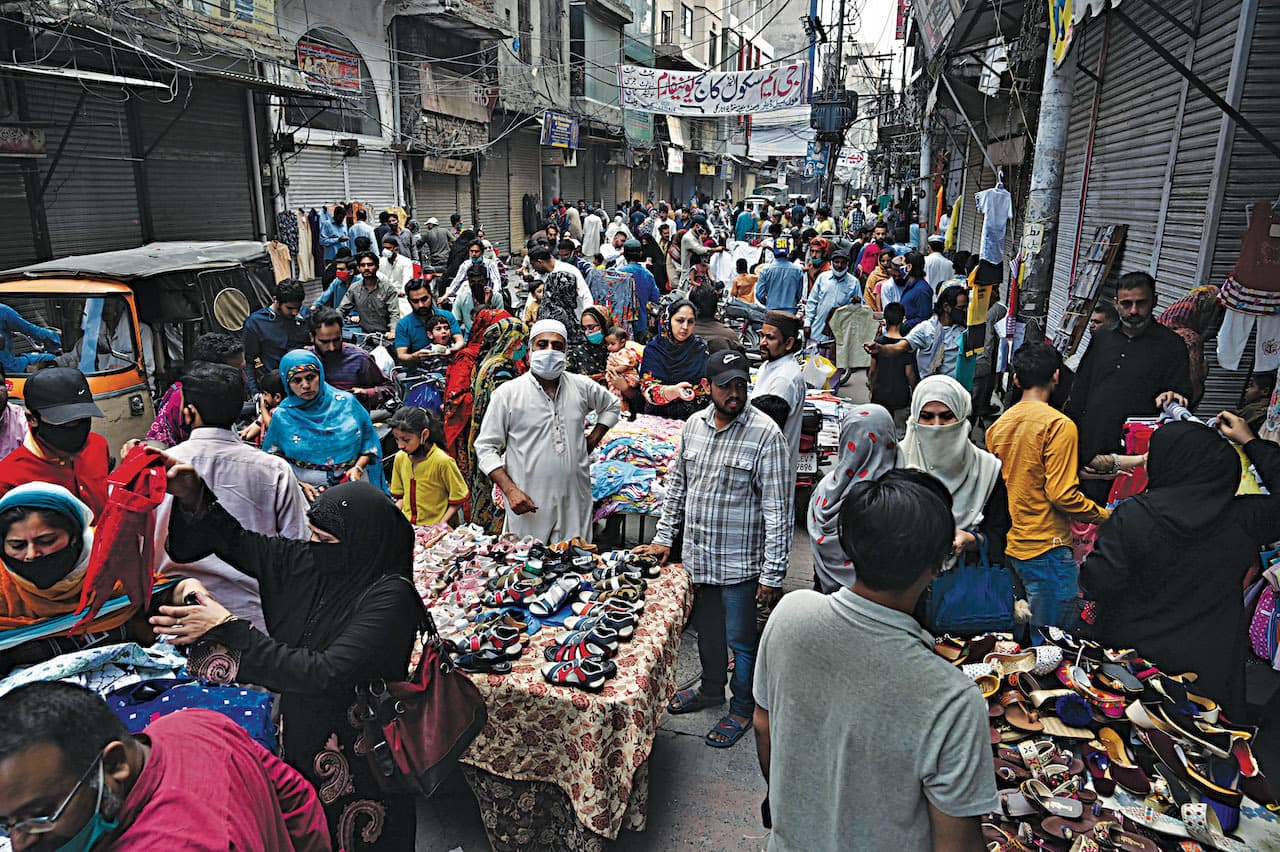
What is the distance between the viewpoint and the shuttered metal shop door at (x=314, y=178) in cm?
1522

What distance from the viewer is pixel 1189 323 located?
492 cm

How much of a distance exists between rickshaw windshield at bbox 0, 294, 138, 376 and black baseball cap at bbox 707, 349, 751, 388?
5.35 metres

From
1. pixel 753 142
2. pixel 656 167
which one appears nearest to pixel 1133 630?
pixel 753 142

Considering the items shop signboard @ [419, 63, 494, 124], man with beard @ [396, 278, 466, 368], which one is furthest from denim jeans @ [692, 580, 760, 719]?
shop signboard @ [419, 63, 494, 124]

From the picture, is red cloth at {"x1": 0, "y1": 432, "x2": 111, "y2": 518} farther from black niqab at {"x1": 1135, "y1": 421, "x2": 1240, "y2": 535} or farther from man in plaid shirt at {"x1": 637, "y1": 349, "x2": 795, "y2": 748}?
black niqab at {"x1": 1135, "y1": 421, "x2": 1240, "y2": 535}

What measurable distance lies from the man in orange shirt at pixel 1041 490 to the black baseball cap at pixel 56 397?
4227mm

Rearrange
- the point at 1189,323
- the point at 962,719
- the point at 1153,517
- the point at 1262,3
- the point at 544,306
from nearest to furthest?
the point at 962,719
the point at 1153,517
the point at 1262,3
the point at 1189,323
the point at 544,306

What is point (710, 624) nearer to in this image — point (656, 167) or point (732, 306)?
point (732, 306)

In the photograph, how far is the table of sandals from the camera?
9.30ft

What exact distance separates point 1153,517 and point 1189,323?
2.75 metres

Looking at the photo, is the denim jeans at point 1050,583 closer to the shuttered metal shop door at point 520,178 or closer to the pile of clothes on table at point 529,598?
the pile of clothes on table at point 529,598

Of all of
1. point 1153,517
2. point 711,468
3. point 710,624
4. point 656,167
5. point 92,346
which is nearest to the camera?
point 1153,517

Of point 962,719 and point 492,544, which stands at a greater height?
point 962,719

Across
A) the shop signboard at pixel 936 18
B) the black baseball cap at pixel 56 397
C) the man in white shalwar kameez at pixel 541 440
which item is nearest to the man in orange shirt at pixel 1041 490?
the man in white shalwar kameez at pixel 541 440
